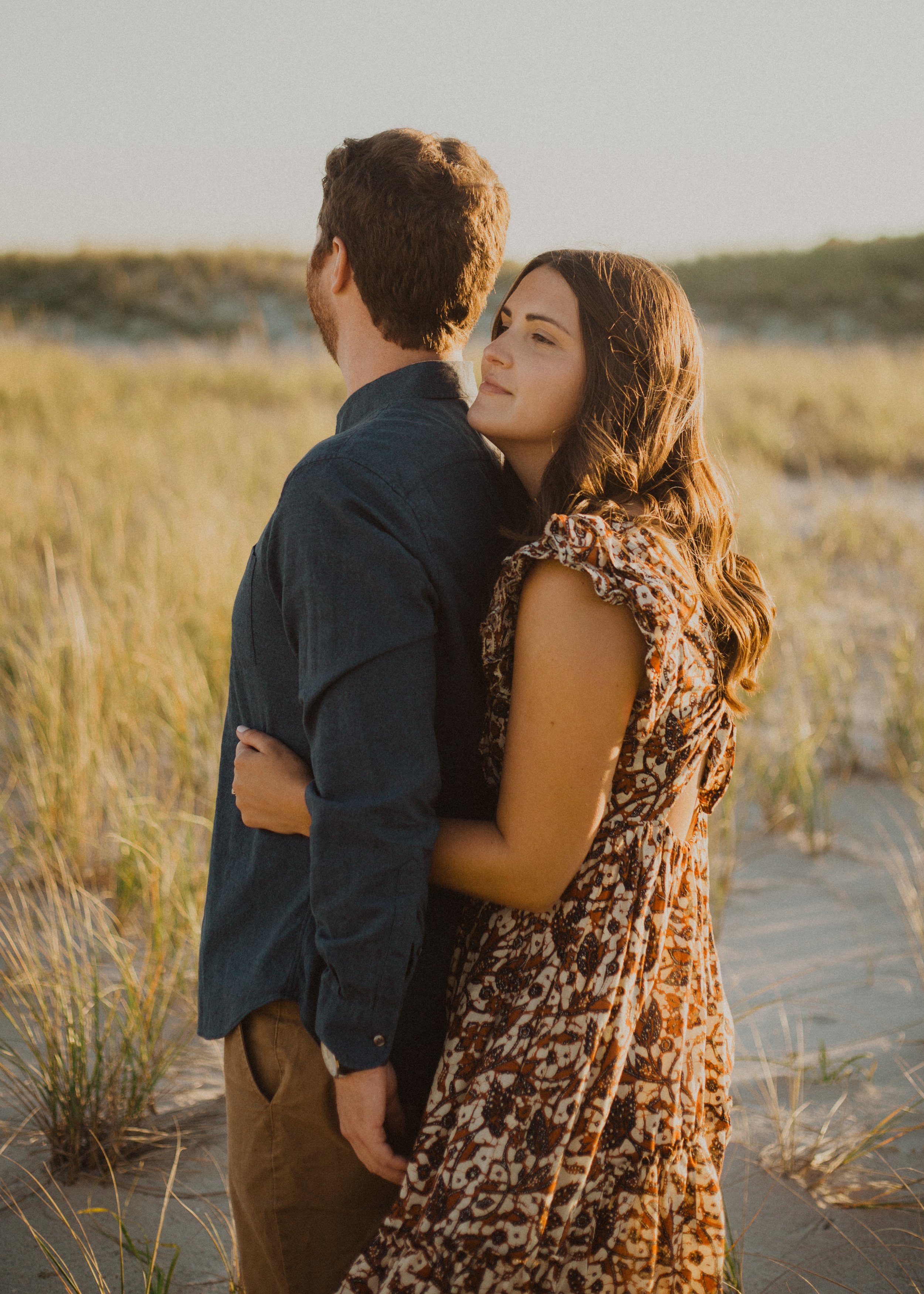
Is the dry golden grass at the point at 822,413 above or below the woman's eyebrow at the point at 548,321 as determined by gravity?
below

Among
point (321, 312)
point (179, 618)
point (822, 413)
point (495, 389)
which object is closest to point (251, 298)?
point (822, 413)

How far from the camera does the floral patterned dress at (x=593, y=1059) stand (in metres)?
1.13

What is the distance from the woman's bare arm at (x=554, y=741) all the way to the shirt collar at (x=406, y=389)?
35cm

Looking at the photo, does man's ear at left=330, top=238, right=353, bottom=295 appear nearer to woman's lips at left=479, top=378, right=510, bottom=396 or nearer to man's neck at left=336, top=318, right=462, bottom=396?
man's neck at left=336, top=318, right=462, bottom=396

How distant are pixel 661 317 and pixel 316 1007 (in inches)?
38.4

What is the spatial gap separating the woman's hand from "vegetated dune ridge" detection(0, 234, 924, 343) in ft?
62.4


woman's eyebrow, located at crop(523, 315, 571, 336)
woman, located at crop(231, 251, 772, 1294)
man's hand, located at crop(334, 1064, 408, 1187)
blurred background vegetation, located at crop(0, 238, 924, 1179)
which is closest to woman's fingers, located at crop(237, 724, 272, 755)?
woman, located at crop(231, 251, 772, 1294)

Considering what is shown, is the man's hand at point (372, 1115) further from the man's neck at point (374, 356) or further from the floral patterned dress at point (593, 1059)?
the man's neck at point (374, 356)

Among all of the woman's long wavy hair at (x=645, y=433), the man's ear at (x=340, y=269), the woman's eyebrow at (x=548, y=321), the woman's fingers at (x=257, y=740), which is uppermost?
the man's ear at (x=340, y=269)

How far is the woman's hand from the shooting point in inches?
47.2

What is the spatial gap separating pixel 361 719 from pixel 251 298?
75.1ft

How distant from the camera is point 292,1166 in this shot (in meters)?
1.25

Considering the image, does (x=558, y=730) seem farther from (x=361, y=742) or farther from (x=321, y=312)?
(x=321, y=312)

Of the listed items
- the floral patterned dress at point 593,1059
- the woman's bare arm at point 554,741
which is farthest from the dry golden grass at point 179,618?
the woman's bare arm at point 554,741
